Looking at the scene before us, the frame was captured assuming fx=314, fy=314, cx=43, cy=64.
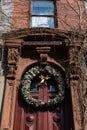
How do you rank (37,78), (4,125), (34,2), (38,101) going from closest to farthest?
(4,125) → (38,101) → (37,78) → (34,2)

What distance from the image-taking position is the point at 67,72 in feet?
30.2

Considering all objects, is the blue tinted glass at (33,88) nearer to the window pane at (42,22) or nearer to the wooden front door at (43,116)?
the wooden front door at (43,116)

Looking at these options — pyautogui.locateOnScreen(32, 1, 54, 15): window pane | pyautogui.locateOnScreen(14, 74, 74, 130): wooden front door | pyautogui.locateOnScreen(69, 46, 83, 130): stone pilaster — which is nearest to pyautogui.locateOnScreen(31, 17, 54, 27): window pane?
pyautogui.locateOnScreen(32, 1, 54, 15): window pane

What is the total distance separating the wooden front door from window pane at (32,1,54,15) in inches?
146

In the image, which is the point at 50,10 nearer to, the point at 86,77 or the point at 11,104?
the point at 86,77

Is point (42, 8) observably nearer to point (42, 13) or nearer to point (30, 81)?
point (42, 13)

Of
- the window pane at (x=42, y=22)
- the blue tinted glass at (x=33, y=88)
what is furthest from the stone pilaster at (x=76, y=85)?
the window pane at (x=42, y=22)

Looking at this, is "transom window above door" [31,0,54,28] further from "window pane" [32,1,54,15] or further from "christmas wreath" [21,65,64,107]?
"christmas wreath" [21,65,64,107]

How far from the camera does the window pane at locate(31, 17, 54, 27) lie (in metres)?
11.2

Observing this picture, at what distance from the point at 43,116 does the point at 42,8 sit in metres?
4.68

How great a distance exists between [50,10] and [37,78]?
332cm

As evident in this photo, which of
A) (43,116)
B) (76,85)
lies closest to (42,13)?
(76,85)

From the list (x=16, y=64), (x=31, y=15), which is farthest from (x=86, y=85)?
(x=31, y=15)

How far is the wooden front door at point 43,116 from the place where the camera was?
8.66 meters
